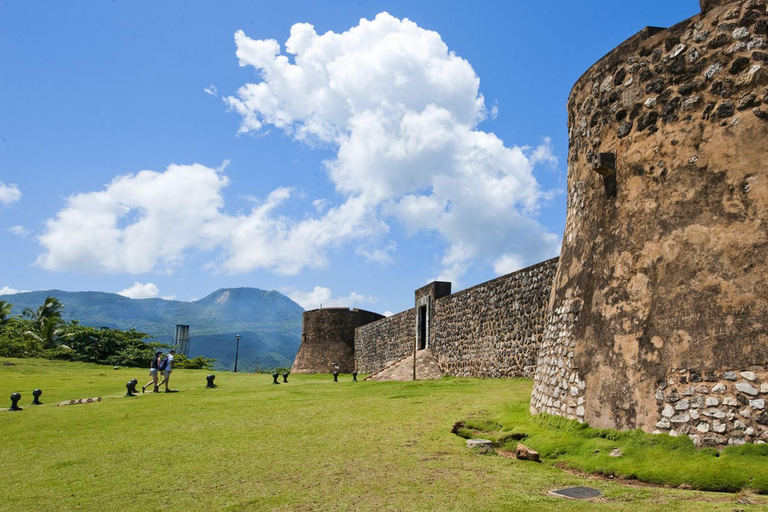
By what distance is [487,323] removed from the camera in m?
17.2

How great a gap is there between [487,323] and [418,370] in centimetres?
479

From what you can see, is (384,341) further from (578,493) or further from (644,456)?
(578,493)

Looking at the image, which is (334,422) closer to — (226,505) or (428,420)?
(428,420)

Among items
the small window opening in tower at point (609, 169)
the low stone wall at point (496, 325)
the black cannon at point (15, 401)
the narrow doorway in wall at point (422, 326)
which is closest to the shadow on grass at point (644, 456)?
the small window opening in tower at point (609, 169)

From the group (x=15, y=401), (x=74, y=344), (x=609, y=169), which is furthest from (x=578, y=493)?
(x=74, y=344)

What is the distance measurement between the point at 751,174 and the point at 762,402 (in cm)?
223

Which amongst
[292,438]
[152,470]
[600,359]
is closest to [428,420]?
[292,438]

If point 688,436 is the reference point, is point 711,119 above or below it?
above

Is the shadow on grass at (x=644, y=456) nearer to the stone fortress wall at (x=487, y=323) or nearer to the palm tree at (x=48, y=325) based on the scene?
the stone fortress wall at (x=487, y=323)

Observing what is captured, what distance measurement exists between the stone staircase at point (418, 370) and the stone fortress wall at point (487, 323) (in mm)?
297

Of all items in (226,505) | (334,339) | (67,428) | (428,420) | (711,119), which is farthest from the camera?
(334,339)

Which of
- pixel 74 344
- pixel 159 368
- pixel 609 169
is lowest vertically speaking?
pixel 159 368

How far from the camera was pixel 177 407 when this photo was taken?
39.2 ft

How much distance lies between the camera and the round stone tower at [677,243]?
17.3ft
